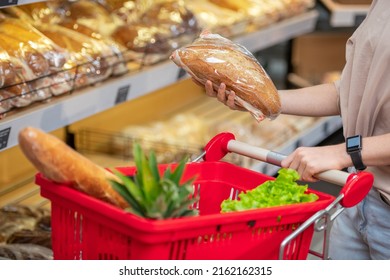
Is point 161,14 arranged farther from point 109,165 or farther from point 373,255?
point 373,255

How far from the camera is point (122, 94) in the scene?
2.95m

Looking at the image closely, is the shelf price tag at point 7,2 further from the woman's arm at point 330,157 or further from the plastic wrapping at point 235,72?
the woman's arm at point 330,157

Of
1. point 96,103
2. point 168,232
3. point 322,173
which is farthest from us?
point 96,103

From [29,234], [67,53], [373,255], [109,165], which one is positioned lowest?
[109,165]

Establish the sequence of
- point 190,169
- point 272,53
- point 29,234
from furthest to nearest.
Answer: point 272,53 → point 29,234 → point 190,169

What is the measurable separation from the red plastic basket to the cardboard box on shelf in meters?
4.26

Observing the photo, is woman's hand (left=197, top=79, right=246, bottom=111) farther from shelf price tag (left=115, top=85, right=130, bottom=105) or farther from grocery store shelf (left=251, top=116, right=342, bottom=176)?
grocery store shelf (left=251, top=116, right=342, bottom=176)

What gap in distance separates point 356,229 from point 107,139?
69.8 inches

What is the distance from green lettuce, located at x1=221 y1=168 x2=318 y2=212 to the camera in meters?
1.70

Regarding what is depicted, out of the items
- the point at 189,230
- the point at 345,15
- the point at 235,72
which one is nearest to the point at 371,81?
the point at 235,72

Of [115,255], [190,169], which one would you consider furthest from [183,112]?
[115,255]

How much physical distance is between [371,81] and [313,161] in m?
0.38

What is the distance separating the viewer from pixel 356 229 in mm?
2338

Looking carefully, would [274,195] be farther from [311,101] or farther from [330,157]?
[311,101]
